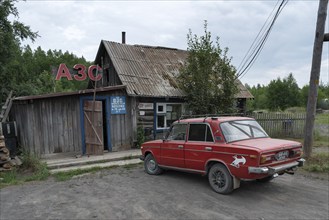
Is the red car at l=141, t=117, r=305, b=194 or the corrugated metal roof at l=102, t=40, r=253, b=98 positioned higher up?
the corrugated metal roof at l=102, t=40, r=253, b=98

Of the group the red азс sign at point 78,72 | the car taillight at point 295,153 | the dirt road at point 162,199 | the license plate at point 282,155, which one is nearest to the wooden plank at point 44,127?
the red азс sign at point 78,72

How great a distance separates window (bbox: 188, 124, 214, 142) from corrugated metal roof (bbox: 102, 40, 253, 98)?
5.63 m

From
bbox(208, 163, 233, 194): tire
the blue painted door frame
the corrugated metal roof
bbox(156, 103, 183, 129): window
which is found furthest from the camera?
bbox(156, 103, 183, 129): window

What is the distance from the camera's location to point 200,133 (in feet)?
21.0

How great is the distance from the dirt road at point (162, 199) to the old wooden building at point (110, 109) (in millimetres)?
3303

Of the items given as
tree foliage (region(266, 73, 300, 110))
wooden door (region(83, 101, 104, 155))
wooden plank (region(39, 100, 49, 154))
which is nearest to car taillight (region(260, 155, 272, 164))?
wooden door (region(83, 101, 104, 155))

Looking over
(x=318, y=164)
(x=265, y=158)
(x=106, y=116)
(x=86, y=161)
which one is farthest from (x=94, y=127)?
(x=318, y=164)

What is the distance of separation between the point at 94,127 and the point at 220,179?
642cm

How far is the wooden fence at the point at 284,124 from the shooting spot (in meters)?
14.2

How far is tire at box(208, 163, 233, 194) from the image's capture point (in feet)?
18.3

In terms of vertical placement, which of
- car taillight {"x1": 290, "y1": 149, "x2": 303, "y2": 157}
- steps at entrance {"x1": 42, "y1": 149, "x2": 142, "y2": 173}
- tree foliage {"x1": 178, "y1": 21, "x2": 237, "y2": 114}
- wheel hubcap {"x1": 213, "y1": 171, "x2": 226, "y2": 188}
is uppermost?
tree foliage {"x1": 178, "y1": 21, "x2": 237, "y2": 114}

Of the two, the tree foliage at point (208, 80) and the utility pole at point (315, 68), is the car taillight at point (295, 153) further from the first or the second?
the tree foliage at point (208, 80)

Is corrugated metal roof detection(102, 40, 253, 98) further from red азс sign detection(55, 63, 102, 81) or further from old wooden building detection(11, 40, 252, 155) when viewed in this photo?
red азс sign detection(55, 63, 102, 81)

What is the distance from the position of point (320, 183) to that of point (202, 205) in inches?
141
